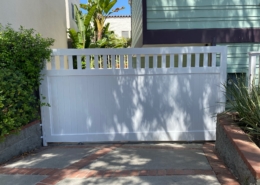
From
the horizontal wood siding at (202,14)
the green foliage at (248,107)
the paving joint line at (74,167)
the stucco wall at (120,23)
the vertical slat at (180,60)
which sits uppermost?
the stucco wall at (120,23)

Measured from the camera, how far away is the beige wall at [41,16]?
5.39m

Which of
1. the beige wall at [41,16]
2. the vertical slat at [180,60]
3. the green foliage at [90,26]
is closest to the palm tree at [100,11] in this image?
the green foliage at [90,26]

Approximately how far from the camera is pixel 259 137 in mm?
3174

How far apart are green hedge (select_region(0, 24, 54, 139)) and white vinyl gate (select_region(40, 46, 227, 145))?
0.96 ft

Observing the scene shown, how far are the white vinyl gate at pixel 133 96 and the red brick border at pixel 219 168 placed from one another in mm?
530

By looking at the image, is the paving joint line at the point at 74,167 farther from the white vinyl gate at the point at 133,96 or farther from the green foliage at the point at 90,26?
the green foliage at the point at 90,26

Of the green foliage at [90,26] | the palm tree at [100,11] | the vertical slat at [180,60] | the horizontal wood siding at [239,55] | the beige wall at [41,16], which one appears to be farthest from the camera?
the palm tree at [100,11]

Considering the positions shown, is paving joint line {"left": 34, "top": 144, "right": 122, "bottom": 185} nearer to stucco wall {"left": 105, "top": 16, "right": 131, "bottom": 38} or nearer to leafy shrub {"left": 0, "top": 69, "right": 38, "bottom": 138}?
leafy shrub {"left": 0, "top": 69, "right": 38, "bottom": 138}

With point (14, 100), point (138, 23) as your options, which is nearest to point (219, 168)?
point (14, 100)

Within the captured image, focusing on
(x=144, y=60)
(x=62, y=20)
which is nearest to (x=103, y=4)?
(x=62, y=20)

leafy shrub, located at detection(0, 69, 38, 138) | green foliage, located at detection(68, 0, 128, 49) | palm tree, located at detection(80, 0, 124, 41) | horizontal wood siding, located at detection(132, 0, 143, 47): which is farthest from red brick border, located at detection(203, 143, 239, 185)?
palm tree, located at detection(80, 0, 124, 41)

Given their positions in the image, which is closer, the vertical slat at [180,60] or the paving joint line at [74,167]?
the paving joint line at [74,167]

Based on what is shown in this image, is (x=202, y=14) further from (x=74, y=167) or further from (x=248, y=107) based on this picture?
(x=74, y=167)

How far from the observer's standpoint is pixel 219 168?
10.5 feet
